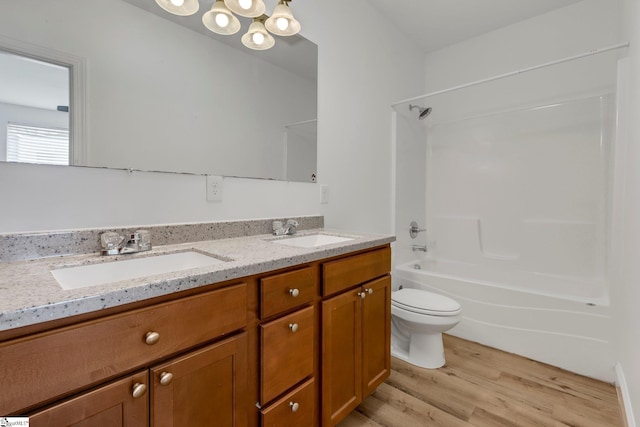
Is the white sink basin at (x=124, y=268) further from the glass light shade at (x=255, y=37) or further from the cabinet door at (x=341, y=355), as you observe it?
the glass light shade at (x=255, y=37)

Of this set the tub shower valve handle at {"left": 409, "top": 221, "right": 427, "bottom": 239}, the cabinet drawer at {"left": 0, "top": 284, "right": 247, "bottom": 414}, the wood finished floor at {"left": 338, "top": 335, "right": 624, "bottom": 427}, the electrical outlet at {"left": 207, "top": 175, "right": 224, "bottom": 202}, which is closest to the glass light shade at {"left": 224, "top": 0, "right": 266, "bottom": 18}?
the electrical outlet at {"left": 207, "top": 175, "right": 224, "bottom": 202}

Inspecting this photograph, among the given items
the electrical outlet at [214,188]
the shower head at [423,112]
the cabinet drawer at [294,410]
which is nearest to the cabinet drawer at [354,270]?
the cabinet drawer at [294,410]

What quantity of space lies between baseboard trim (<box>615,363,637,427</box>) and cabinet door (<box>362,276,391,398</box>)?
1.06m

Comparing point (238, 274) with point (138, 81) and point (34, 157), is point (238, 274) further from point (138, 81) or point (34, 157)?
point (138, 81)

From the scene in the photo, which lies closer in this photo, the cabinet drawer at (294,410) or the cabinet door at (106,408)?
the cabinet door at (106,408)

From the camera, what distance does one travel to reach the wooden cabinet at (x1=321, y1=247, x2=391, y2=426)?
1.17 metres

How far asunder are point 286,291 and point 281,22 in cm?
129

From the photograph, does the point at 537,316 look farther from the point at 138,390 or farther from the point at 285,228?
the point at 138,390

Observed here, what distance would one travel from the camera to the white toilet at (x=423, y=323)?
5.91ft

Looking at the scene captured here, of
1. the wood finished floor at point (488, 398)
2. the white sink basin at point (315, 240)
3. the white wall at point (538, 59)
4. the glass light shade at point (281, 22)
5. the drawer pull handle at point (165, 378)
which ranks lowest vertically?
the wood finished floor at point (488, 398)

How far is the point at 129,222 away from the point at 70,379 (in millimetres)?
677

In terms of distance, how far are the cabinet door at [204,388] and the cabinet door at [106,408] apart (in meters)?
0.03

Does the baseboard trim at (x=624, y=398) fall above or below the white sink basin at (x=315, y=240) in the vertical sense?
below

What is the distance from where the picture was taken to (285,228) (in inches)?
61.1
